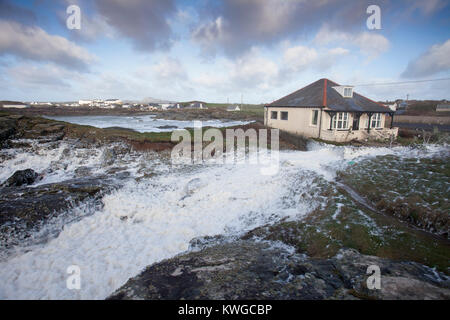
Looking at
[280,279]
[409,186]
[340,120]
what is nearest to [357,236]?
[280,279]

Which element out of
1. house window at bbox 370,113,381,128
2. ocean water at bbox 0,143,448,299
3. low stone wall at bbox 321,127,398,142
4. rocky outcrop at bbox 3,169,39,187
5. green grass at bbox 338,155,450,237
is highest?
house window at bbox 370,113,381,128

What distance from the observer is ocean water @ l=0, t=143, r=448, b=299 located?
19.1 ft

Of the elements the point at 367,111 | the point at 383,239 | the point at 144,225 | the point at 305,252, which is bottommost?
the point at 144,225

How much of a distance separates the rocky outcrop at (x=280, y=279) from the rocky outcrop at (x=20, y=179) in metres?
10.7

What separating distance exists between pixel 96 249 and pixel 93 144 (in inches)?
524

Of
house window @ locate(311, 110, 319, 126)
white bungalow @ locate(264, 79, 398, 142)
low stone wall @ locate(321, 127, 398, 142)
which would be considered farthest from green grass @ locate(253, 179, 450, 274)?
house window @ locate(311, 110, 319, 126)

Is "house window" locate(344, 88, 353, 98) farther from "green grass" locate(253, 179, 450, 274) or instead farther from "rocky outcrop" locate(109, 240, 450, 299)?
"rocky outcrop" locate(109, 240, 450, 299)

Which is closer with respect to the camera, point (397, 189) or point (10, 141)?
point (397, 189)

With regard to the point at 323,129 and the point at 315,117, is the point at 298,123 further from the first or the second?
the point at 323,129

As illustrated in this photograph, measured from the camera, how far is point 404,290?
383cm

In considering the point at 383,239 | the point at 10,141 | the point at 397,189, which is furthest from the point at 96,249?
the point at 10,141

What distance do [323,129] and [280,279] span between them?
18.7 meters

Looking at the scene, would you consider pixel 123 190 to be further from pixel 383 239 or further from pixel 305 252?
pixel 383 239

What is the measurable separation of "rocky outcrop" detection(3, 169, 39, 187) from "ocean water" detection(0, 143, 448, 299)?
1.35 meters
